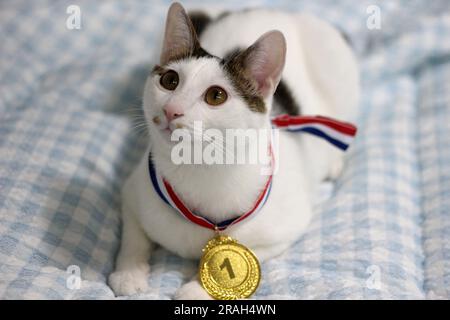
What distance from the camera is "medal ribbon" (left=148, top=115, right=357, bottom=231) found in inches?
54.7

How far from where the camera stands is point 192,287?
137cm

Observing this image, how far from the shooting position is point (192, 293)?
1.34 metres

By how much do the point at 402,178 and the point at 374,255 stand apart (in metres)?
0.44

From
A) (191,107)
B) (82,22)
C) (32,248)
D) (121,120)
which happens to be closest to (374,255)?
(191,107)

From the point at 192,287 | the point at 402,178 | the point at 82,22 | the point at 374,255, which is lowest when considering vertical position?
the point at 192,287

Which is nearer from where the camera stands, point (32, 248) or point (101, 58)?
point (32, 248)

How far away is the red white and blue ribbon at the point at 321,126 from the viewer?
5.41 feet

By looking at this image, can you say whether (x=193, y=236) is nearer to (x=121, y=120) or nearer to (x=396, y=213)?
(x=396, y=213)

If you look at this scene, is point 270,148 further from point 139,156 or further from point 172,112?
point 139,156

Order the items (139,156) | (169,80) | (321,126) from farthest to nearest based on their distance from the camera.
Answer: (139,156) < (321,126) < (169,80)

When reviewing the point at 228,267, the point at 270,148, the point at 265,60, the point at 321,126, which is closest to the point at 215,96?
the point at 265,60

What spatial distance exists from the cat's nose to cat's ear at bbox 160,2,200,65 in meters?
0.24

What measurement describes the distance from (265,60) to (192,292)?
0.60 meters

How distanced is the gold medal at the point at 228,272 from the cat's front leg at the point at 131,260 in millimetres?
171
